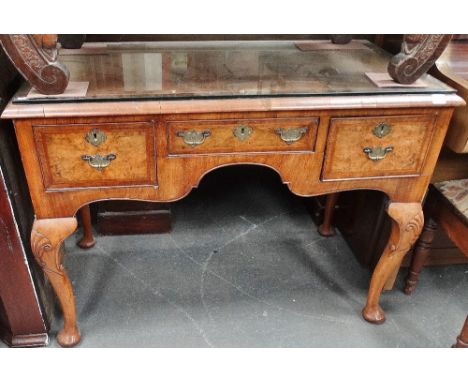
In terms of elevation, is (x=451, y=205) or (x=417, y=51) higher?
(x=417, y=51)

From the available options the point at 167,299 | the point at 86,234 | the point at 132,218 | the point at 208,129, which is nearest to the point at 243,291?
the point at 167,299

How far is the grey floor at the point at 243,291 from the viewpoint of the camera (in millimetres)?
1436

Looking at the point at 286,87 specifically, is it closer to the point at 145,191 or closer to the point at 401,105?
the point at 401,105

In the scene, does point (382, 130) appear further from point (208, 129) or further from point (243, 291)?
point (243, 291)

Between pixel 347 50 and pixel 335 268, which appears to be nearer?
pixel 347 50

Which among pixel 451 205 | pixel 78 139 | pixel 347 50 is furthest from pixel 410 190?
pixel 78 139

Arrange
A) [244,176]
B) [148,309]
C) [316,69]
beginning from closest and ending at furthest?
[316,69] < [148,309] < [244,176]

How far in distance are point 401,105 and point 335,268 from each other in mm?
809

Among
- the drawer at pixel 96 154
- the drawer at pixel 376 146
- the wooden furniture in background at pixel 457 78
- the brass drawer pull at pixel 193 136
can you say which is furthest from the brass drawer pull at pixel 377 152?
the drawer at pixel 96 154

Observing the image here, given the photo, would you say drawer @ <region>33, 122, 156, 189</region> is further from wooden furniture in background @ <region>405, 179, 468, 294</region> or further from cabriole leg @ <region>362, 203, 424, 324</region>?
wooden furniture in background @ <region>405, 179, 468, 294</region>

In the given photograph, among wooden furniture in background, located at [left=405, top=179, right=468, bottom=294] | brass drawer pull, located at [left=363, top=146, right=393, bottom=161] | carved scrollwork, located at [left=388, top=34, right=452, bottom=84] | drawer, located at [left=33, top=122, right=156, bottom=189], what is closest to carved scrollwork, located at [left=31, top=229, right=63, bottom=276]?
drawer, located at [left=33, top=122, right=156, bottom=189]

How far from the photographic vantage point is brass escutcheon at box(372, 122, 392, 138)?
1.11m

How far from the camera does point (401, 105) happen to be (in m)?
1.07

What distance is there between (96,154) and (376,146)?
67 cm
